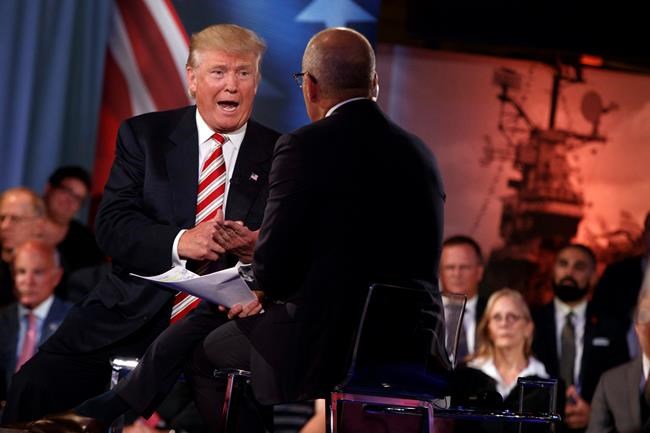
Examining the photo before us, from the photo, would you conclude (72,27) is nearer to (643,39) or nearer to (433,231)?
(643,39)

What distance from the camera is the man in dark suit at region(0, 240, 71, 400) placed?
625 cm

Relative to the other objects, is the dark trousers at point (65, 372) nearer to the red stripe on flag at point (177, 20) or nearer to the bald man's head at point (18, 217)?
the bald man's head at point (18, 217)

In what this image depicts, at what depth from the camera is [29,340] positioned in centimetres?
631

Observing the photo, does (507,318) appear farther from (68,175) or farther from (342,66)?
(342,66)

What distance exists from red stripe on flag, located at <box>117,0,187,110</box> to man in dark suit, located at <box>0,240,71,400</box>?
1218 millimetres

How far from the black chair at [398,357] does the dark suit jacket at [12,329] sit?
351cm

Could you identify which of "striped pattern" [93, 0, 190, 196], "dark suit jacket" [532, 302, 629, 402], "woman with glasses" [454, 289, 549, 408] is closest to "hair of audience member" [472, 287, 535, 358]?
"woman with glasses" [454, 289, 549, 408]

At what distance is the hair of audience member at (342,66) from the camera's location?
3.25 metres

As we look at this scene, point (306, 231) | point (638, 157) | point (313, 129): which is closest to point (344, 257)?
point (306, 231)

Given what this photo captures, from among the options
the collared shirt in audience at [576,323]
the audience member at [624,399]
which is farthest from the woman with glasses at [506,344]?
the audience member at [624,399]

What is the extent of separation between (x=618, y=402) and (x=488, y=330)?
0.84 metres

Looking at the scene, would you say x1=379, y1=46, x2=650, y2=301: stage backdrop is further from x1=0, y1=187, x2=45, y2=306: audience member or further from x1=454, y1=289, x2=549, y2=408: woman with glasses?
x1=0, y1=187, x2=45, y2=306: audience member

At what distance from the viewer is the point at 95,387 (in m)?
3.95

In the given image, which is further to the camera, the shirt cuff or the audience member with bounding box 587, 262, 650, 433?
→ the audience member with bounding box 587, 262, 650, 433
